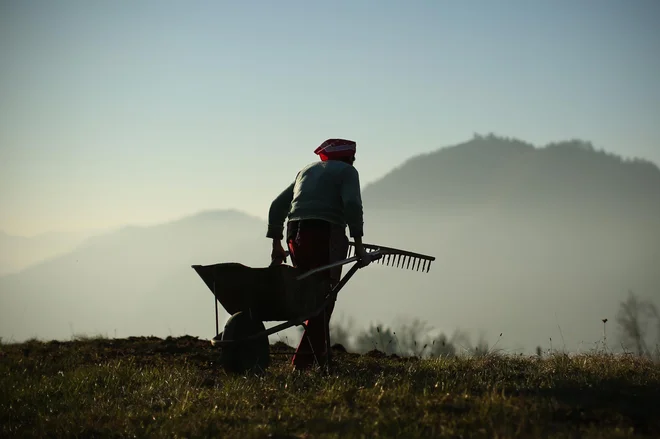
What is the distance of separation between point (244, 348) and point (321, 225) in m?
1.33

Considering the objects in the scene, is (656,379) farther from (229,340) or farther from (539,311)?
(539,311)

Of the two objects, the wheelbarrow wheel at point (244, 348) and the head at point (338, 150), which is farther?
the head at point (338, 150)

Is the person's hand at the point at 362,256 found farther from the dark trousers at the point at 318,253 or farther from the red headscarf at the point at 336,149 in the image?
the red headscarf at the point at 336,149

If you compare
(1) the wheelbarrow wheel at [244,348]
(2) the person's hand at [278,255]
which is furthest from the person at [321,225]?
(1) the wheelbarrow wheel at [244,348]

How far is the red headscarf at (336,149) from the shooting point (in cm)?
771

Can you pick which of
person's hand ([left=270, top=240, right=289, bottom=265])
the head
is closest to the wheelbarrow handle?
person's hand ([left=270, top=240, right=289, bottom=265])

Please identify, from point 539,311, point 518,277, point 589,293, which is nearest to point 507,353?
point 539,311

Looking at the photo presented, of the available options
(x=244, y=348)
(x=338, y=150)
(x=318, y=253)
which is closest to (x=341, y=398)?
(x=244, y=348)

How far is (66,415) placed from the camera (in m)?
6.13

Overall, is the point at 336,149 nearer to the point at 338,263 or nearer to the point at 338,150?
the point at 338,150

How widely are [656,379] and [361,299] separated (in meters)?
162

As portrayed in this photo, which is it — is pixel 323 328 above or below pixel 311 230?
below

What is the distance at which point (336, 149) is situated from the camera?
771 cm

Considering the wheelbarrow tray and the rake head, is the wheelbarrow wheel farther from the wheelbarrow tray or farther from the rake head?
the rake head
